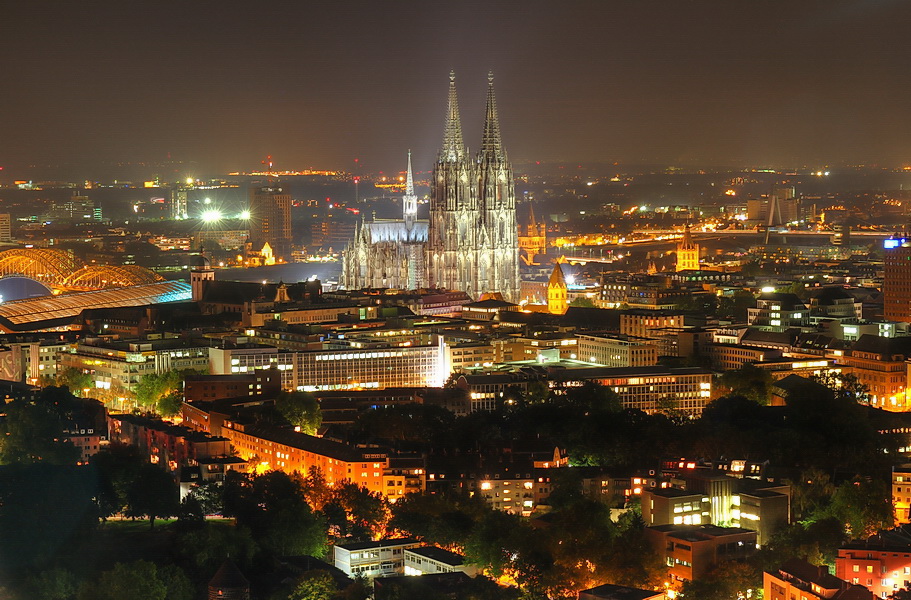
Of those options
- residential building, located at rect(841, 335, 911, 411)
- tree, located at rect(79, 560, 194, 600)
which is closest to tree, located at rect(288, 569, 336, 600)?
tree, located at rect(79, 560, 194, 600)

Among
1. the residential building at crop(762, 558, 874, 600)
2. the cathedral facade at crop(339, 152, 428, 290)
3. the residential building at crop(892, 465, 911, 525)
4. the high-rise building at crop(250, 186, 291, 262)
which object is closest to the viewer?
the residential building at crop(762, 558, 874, 600)

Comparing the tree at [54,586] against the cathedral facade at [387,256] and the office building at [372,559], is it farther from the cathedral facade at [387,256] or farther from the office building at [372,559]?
the cathedral facade at [387,256]

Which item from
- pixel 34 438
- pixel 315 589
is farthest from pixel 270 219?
pixel 315 589

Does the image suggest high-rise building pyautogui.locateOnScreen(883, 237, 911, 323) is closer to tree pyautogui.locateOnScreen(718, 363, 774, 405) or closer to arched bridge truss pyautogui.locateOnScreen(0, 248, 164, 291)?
tree pyautogui.locateOnScreen(718, 363, 774, 405)

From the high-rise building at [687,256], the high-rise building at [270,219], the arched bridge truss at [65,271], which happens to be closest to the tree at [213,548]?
the arched bridge truss at [65,271]

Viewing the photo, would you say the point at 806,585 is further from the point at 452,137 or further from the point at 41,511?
the point at 452,137

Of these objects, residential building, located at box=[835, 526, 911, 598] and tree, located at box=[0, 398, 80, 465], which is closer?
residential building, located at box=[835, 526, 911, 598]
